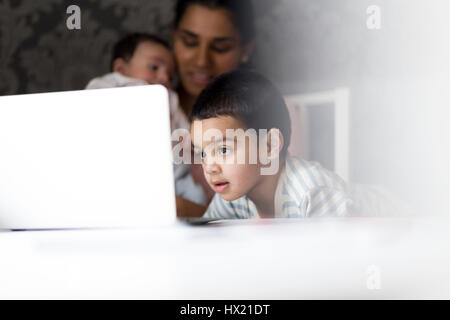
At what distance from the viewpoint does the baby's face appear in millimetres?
1929

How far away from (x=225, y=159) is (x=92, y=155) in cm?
73

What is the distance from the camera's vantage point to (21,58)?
2316 mm

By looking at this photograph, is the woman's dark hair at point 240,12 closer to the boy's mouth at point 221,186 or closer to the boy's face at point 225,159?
the boy's face at point 225,159

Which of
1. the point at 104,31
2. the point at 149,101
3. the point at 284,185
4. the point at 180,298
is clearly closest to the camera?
the point at 180,298

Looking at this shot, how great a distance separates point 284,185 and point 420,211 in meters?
1.00

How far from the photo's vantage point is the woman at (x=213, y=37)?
2041mm

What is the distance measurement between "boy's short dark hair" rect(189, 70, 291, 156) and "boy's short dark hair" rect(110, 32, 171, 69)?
0.57 meters

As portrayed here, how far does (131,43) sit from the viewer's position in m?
Result: 1.99

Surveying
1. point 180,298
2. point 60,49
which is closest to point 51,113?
point 180,298

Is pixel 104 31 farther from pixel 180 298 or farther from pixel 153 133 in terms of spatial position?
pixel 180 298

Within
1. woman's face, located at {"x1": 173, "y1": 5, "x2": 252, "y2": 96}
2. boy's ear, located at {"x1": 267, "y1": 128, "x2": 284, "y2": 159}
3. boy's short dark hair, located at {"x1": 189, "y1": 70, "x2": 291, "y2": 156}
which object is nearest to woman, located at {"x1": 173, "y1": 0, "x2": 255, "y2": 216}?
woman's face, located at {"x1": 173, "y1": 5, "x2": 252, "y2": 96}

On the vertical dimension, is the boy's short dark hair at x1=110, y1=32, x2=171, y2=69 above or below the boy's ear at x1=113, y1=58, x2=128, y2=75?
above

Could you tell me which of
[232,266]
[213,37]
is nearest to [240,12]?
[213,37]

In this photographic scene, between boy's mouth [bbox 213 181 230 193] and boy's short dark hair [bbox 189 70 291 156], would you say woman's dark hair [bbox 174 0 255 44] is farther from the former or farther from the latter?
boy's mouth [bbox 213 181 230 193]
